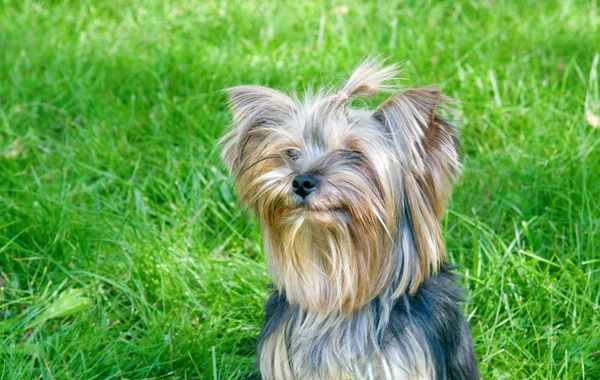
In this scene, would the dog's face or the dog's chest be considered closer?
the dog's face

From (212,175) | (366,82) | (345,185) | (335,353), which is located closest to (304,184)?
(345,185)

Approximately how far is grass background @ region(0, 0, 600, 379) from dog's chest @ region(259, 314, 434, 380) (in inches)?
22.2

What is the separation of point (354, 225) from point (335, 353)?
0.46 meters

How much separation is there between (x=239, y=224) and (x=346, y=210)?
1650 mm

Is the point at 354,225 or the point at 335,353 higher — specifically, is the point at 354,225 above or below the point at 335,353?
above

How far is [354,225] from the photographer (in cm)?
285

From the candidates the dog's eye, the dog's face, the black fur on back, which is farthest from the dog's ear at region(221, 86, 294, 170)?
the black fur on back

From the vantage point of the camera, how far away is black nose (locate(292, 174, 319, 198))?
2.75 m

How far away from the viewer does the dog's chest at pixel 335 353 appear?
2.95 meters

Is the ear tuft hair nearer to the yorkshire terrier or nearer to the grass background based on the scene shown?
the yorkshire terrier

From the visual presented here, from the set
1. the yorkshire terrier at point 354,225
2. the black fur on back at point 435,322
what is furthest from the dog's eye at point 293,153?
the black fur on back at point 435,322

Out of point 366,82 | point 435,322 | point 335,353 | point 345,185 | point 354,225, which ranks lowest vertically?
point 335,353

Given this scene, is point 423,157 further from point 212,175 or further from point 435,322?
point 212,175

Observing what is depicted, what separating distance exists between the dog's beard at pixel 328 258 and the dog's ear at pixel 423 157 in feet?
0.39
